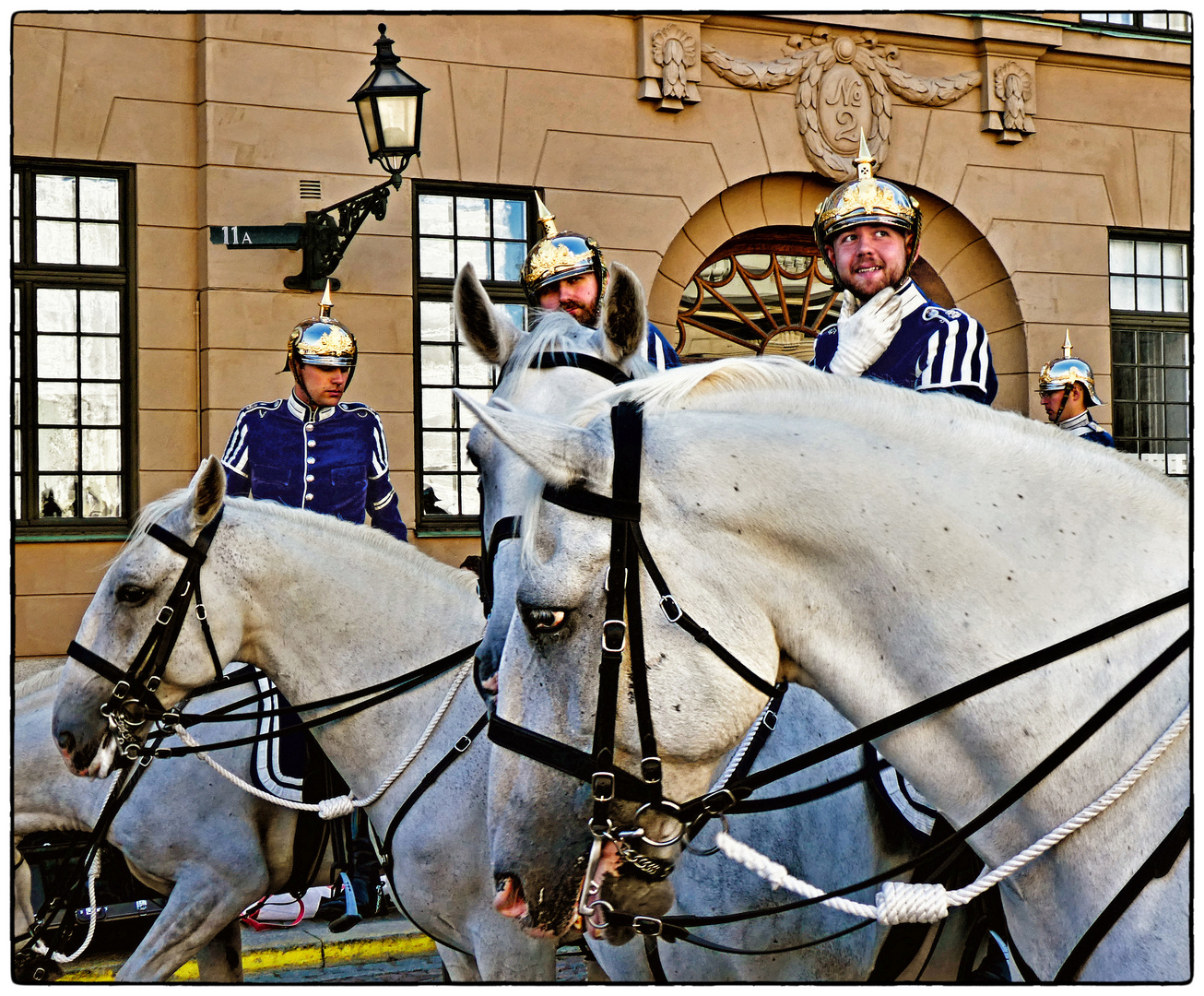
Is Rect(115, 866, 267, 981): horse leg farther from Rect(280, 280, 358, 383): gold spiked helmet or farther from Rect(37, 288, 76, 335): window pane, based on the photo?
Rect(37, 288, 76, 335): window pane

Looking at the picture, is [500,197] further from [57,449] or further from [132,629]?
[132,629]

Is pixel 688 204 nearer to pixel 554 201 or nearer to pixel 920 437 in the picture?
pixel 554 201

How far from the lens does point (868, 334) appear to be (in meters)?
2.94

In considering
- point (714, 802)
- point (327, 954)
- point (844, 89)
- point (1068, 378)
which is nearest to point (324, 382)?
point (327, 954)

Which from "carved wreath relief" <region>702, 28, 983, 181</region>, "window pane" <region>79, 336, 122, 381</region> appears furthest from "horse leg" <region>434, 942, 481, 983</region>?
"carved wreath relief" <region>702, 28, 983, 181</region>

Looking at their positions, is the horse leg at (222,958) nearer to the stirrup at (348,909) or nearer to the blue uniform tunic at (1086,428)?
the stirrup at (348,909)

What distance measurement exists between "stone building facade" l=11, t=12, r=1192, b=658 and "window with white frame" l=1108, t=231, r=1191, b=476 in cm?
3

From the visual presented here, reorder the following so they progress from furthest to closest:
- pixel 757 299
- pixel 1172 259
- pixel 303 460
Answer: pixel 1172 259, pixel 757 299, pixel 303 460

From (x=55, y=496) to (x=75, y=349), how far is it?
107cm

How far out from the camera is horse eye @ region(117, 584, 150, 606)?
398 centimetres

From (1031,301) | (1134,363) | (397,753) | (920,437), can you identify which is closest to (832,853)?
(920,437)

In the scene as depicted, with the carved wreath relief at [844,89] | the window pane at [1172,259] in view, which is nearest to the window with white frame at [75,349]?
the carved wreath relief at [844,89]

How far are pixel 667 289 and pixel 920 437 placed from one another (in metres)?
8.53

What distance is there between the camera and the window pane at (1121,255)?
11.4m
